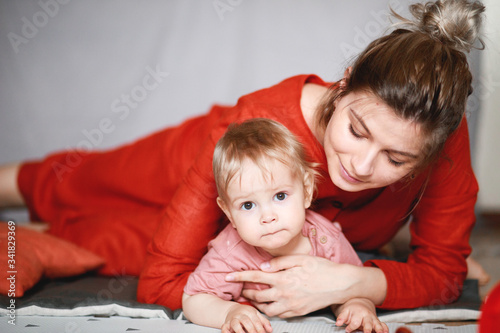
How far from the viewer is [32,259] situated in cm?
128

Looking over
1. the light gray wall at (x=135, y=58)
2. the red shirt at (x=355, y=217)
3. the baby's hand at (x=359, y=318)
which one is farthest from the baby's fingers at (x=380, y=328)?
the light gray wall at (x=135, y=58)

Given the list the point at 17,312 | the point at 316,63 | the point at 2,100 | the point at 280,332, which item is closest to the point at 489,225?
the point at 316,63

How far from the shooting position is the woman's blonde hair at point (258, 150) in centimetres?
95

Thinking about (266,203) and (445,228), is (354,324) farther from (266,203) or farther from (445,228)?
(445,228)

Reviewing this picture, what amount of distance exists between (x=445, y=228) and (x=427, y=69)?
451mm

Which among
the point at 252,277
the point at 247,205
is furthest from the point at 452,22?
the point at 252,277

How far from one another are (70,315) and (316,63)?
4.27 feet

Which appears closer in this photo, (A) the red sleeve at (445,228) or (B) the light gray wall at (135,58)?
(A) the red sleeve at (445,228)

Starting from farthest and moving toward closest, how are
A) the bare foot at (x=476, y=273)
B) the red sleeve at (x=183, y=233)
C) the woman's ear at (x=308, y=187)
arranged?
1. the bare foot at (x=476, y=273)
2. the red sleeve at (x=183, y=233)
3. the woman's ear at (x=308, y=187)

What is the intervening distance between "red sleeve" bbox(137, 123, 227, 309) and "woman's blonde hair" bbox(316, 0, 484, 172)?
1.07 ft

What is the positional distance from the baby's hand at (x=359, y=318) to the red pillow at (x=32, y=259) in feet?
2.39

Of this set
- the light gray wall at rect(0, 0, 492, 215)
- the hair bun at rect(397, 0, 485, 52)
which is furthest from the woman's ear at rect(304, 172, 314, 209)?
the light gray wall at rect(0, 0, 492, 215)

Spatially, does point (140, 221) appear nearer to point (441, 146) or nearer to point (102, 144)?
point (102, 144)

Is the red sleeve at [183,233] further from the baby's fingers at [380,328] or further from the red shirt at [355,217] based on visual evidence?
the baby's fingers at [380,328]
